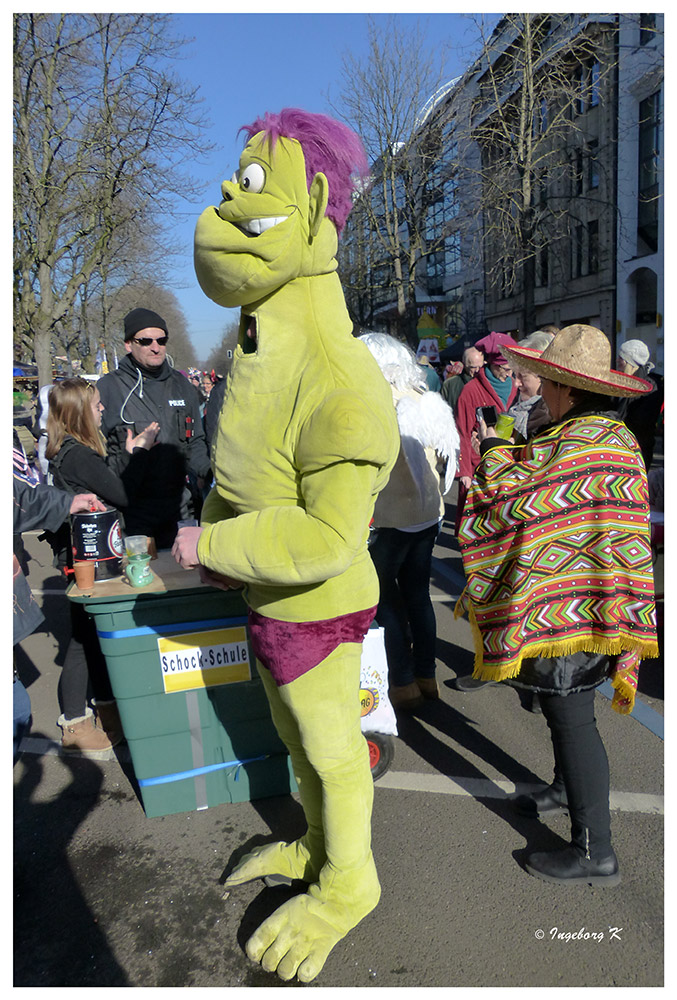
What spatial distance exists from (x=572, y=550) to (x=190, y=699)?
5.44ft

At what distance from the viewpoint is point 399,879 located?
8.31 ft

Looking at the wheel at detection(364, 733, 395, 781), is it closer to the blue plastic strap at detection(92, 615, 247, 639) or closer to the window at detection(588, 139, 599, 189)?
the blue plastic strap at detection(92, 615, 247, 639)

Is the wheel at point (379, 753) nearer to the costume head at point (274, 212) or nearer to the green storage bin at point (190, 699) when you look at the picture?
the green storage bin at point (190, 699)

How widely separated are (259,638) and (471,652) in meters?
2.82

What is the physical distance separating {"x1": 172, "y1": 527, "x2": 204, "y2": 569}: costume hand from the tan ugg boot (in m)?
2.03

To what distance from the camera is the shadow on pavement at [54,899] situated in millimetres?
2223

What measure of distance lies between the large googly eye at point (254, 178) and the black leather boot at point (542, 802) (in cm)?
262

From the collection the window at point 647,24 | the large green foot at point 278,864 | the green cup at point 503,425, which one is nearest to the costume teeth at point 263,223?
the green cup at point 503,425

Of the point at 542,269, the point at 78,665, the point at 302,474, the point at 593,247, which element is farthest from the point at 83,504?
the point at 542,269

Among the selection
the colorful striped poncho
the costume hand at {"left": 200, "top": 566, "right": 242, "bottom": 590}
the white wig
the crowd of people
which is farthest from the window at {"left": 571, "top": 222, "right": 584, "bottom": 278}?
the costume hand at {"left": 200, "top": 566, "right": 242, "bottom": 590}

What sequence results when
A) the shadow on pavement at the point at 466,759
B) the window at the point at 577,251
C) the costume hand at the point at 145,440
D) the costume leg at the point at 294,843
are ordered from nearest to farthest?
the costume leg at the point at 294,843
the shadow on pavement at the point at 466,759
the costume hand at the point at 145,440
the window at the point at 577,251

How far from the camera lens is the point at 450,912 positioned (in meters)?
2.37

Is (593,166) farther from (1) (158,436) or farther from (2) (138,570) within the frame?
(2) (138,570)

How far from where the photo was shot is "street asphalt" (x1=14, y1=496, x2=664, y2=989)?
2.19 m
